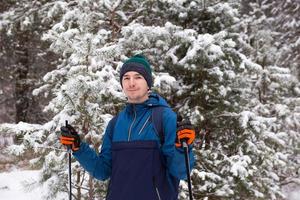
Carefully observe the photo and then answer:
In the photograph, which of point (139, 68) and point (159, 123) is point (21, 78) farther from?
point (159, 123)

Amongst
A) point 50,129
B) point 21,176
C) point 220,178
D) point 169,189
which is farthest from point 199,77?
point 21,176

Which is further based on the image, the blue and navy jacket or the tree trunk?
the tree trunk

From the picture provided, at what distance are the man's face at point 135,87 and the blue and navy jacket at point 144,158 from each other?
6 centimetres

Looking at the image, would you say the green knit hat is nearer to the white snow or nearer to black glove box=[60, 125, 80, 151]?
black glove box=[60, 125, 80, 151]

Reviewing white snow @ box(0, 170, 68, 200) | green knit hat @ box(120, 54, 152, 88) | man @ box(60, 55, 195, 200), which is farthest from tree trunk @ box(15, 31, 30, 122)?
man @ box(60, 55, 195, 200)

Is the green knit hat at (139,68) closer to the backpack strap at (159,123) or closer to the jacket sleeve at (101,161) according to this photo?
the backpack strap at (159,123)

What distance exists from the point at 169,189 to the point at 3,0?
11258 mm

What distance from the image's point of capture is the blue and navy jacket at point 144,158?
2816mm

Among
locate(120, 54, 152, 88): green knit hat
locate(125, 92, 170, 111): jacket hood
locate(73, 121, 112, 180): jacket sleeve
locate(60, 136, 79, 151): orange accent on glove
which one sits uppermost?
locate(120, 54, 152, 88): green knit hat

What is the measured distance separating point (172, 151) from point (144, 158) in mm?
220

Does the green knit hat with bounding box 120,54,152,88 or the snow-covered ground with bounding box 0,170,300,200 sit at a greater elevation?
the green knit hat with bounding box 120,54,152,88

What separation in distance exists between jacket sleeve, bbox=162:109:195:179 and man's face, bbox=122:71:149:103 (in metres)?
0.24

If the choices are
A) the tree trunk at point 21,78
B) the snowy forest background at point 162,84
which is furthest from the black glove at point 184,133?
the tree trunk at point 21,78

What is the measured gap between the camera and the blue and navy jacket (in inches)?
Result: 111
